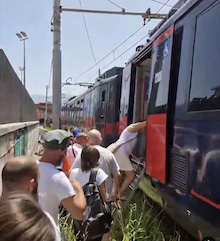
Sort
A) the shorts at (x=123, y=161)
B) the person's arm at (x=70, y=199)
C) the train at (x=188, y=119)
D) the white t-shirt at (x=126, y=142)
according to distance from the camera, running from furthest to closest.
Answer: the shorts at (x=123, y=161)
the white t-shirt at (x=126, y=142)
the train at (x=188, y=119)
the person's arm at (x=70, y=199)

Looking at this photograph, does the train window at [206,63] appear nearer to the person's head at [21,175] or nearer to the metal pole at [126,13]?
the person's head at [21,175]

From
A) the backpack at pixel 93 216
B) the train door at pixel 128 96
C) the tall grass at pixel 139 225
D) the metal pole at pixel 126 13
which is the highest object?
the metal pole at pixel 126 13

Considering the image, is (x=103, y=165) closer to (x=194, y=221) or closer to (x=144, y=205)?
(x=144, y=205)

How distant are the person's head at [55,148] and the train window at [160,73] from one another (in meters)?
1.71

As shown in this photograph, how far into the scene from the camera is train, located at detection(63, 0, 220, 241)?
393 centimetres

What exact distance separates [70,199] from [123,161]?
4.17 metres

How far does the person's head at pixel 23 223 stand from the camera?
5.65 feet

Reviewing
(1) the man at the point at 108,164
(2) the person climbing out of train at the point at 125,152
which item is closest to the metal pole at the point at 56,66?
(2) the person climbing out of train at the point at 125,152

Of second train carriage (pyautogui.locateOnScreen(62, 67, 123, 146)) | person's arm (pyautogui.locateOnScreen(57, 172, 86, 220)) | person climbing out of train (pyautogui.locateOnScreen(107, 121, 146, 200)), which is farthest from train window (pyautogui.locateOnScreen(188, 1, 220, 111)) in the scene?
second train carriage (pyautogui.locateOnScreen(62, 67, 123, 146))

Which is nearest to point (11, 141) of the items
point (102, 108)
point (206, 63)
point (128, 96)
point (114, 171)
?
point (128, 96)

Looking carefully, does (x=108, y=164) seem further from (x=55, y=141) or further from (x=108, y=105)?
(x=108, y=105)

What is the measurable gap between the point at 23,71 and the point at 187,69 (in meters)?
41.9

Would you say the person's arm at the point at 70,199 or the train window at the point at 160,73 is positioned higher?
the train window at the point at 160,73

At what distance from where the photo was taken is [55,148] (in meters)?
3.96
